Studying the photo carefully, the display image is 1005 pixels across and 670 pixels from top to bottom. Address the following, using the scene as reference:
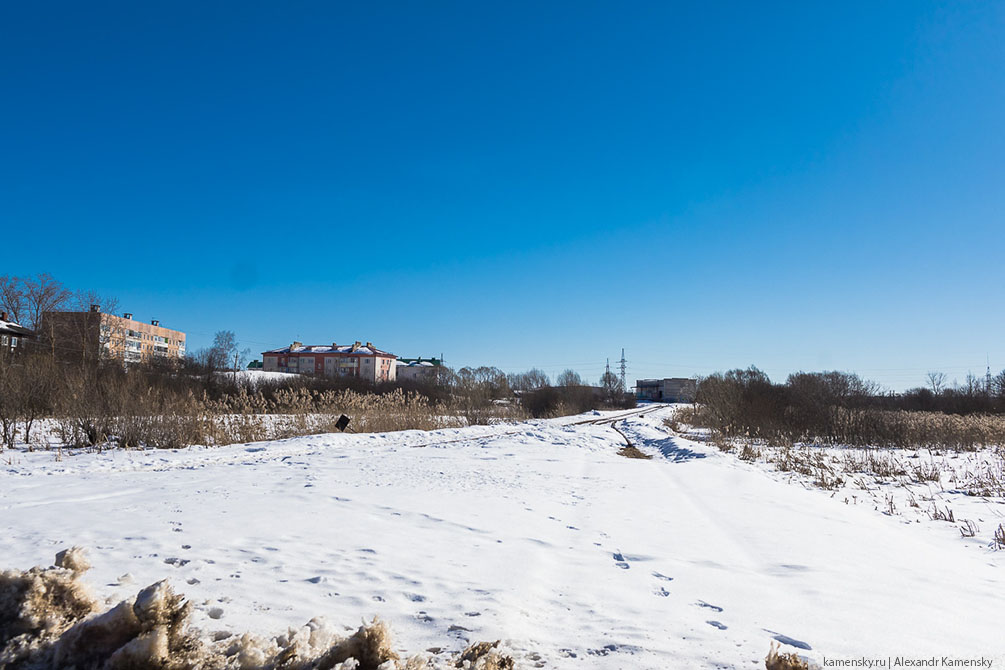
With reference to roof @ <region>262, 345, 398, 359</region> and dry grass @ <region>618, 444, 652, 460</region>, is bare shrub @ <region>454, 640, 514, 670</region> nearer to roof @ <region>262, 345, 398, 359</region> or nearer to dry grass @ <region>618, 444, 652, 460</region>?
dry grass @ <region>618, 444, 652, 460</region>

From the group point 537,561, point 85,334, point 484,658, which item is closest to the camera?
point 484,658

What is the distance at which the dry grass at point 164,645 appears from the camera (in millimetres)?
2201

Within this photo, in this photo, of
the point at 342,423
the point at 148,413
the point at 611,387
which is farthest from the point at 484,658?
the point at 611,387

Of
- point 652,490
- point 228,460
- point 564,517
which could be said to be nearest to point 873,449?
point 652,490

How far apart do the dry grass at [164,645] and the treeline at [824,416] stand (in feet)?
61.1

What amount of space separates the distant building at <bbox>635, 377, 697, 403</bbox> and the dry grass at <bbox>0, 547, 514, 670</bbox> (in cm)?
10629

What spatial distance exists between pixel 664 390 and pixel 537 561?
116m

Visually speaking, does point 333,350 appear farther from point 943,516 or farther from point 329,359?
point 943,516

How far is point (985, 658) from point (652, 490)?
4.83m

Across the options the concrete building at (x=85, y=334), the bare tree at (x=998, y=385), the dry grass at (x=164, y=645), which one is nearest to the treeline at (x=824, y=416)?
the bare tree at (x=998, y=385)

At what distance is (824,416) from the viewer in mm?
19406

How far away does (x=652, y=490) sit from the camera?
7379 millimetres

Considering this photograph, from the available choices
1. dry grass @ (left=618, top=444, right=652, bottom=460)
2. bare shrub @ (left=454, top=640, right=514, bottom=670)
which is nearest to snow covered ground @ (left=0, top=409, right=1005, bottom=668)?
bare shrub @ (left=454, top=640, right=514, bottom=670)

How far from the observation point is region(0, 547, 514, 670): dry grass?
86.7 inches
